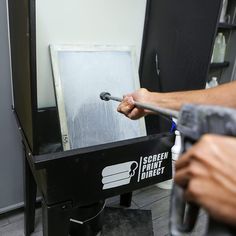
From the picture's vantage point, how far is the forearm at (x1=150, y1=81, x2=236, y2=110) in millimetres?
779

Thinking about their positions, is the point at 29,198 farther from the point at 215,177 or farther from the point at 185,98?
the point at 215,177

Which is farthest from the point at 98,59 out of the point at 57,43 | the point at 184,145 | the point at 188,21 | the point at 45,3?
the point at 184,145

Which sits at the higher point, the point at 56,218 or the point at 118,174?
the point at 118,174

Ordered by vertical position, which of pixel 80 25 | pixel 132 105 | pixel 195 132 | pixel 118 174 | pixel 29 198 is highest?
pixel 80 25

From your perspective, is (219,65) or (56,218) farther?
(219,65)

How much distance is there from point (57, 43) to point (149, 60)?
58 cm

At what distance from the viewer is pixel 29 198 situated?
4.46ft

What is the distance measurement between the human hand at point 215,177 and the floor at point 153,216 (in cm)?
132

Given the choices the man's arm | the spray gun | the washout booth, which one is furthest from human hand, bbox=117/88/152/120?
the spray gun

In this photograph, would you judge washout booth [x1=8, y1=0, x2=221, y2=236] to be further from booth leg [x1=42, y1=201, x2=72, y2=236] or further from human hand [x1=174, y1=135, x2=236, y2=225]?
human hand [x1=174, y1=135, x2=236, y2=225]

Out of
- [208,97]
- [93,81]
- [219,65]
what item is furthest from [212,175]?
[219,65]

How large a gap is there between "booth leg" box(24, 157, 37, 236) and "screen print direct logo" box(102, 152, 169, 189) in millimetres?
536

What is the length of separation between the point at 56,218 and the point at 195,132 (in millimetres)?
679

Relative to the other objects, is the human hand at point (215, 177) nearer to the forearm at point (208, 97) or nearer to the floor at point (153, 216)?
the forearm at point (208, 97)
